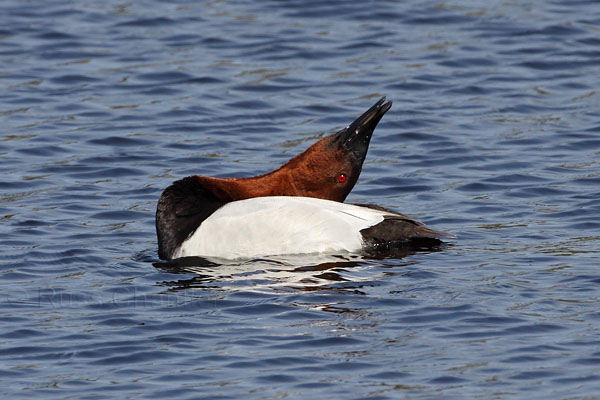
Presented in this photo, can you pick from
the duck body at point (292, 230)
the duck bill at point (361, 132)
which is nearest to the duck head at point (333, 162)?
the duck bill at point (361, 132)

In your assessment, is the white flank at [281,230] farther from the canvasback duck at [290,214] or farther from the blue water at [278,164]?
the blue water at [278,164]

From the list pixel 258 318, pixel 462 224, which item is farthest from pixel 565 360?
pixel 462 224

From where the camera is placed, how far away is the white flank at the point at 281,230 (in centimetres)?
949

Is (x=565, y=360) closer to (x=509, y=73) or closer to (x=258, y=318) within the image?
(x=258, y=318)

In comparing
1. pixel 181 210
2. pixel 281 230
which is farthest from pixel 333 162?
pixel 181 210

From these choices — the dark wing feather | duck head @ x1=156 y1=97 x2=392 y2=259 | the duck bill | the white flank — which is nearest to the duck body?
the white flank

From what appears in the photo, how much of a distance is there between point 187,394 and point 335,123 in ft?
23.8

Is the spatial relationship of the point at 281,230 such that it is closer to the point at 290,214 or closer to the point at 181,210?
the point at 290,214

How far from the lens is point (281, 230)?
374 inches

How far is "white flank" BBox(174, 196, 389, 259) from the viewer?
9.49 m

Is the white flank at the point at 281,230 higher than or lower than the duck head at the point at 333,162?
lower

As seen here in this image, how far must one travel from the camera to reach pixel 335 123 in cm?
1366

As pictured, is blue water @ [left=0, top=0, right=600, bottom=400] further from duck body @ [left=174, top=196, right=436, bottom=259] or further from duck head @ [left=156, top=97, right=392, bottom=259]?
duck head @ [left=156, top=97, right=392, bottom=259]

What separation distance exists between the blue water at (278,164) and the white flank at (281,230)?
7.2 inches
